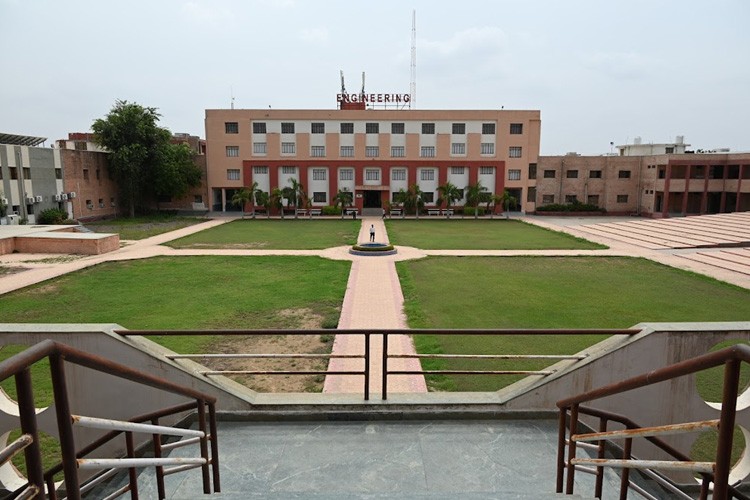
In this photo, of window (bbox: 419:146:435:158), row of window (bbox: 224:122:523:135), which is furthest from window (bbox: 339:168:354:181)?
window (bbox: 419:146:435:158)

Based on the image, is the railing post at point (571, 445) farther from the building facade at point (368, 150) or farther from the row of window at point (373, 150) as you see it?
the row of window at point (373, 150)

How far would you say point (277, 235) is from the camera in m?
34.8

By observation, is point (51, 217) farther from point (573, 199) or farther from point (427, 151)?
point (573, 199)

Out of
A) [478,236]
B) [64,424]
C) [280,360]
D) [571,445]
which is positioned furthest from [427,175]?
[64,424]

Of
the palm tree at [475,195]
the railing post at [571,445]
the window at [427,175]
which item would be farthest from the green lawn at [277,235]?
the railing post at [571,445]

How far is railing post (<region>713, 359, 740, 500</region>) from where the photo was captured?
85.2 inches

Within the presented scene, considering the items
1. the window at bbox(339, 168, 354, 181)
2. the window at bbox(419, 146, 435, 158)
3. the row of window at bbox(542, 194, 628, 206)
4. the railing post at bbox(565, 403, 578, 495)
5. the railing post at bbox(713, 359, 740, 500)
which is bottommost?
the row of window at bbox(542, 194, 628, 206)

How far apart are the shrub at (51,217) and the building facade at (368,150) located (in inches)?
613

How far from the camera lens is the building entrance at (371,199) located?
51469 millimetres

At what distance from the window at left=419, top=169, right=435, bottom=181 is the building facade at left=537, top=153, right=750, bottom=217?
34.1 feet

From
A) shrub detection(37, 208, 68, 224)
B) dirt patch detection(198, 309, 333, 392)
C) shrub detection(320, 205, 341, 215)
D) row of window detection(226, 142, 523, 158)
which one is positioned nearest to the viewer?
dirt patch detection(198, 309, 333, 392)

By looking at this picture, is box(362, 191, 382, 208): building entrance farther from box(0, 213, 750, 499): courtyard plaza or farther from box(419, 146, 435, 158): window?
box(0, 213, 750, 499): courtyard plaza

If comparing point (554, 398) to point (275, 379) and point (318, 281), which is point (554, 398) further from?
point (318, 281)

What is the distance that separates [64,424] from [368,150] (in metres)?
49.6
